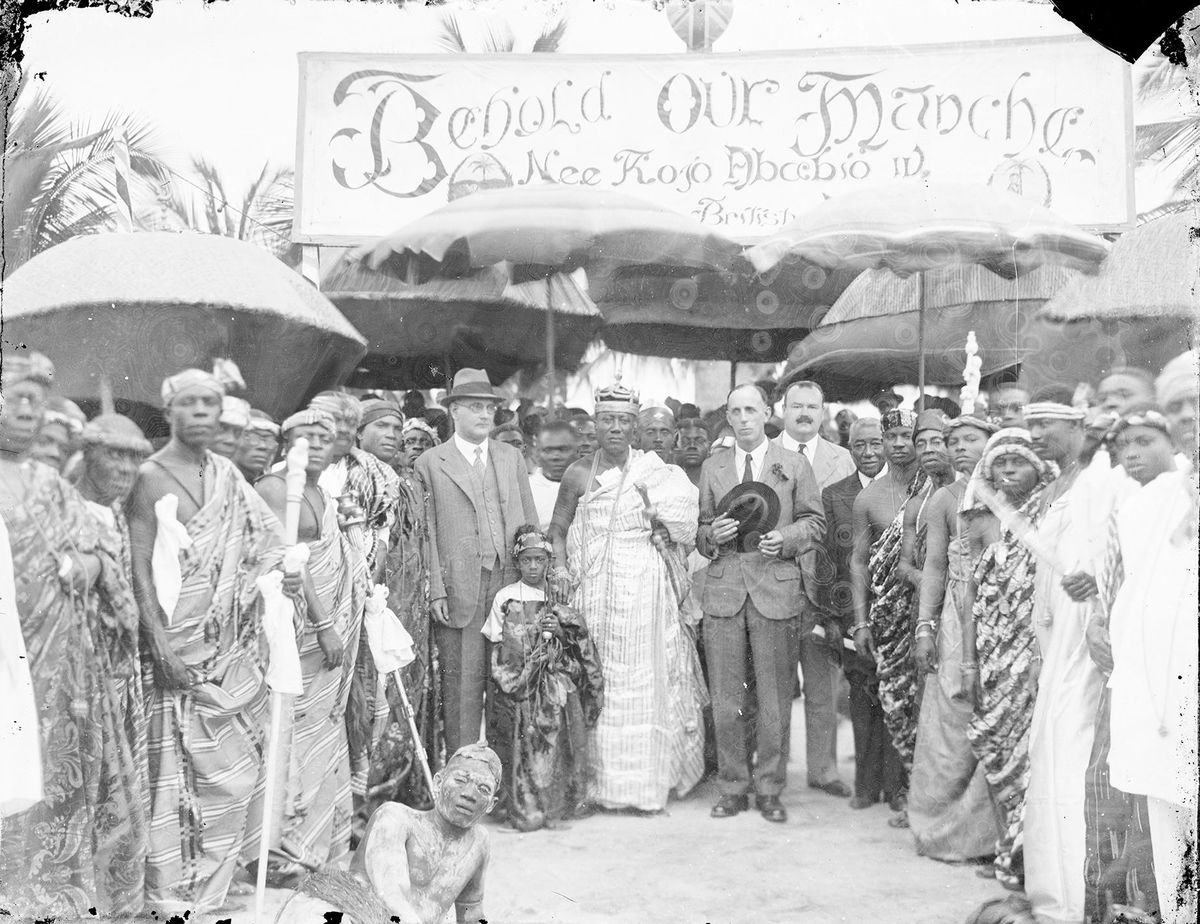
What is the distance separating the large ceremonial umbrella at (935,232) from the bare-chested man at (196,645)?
2.25 m

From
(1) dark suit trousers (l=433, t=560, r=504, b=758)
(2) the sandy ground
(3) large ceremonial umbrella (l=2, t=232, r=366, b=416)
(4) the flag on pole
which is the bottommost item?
(2) the sandy ground

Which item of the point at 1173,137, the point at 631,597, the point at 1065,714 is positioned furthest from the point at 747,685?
the point at 1173,137

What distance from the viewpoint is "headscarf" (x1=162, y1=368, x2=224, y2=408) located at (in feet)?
14.7

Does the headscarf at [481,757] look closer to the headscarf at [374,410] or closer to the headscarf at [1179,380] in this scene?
the headscarf at [374,410]

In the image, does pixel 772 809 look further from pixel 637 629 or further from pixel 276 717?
pixel 276 717

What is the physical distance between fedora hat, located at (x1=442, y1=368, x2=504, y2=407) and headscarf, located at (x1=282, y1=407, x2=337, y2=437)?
701 mm

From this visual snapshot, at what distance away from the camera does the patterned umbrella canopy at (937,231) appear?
471cm

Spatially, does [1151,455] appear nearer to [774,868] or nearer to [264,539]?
[774,868]

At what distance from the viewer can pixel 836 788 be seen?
18.1ft

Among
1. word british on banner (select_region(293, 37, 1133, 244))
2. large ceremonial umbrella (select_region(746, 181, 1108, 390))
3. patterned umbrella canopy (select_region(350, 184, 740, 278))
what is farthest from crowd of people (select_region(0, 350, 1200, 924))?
word british on banner (select_region(293, 37, 1133, 244))

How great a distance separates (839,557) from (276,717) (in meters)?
2.63

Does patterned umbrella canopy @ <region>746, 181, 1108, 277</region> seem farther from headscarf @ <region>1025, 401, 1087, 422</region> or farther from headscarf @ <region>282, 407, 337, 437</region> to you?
headscarf @ <region>282, 407, 337, 437</region>

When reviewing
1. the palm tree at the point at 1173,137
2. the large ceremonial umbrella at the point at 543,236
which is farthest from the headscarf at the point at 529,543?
the palm tree at the point at 1173,137

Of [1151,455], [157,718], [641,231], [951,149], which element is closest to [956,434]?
[1151,455]
